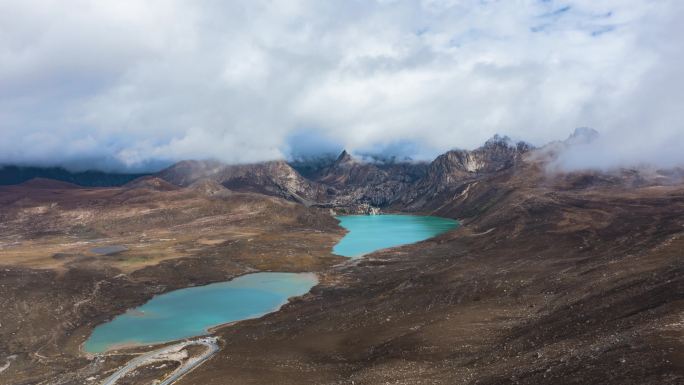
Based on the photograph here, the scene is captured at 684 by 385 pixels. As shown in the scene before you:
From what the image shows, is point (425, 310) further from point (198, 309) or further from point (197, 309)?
point (197, 309)

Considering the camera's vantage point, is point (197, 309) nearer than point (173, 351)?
No

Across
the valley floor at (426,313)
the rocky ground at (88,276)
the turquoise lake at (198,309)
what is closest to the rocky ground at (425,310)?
the valley floor at (426,313)

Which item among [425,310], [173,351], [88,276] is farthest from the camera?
[88,276]

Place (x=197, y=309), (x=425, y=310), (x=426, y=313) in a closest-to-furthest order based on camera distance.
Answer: (x=426, y=313) → (x=425, y=310) → (x=197, y=309)

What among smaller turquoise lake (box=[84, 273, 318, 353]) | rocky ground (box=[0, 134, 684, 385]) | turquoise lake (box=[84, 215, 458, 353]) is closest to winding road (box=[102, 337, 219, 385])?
rocky ground (box=[0, 134, 684, 385])

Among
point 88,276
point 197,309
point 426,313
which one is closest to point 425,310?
point 426,313

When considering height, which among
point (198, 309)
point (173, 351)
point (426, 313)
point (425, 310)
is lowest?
point (198, 309)

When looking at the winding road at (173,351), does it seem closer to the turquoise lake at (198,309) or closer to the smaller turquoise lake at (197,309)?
the turquoise lake at (198,309)

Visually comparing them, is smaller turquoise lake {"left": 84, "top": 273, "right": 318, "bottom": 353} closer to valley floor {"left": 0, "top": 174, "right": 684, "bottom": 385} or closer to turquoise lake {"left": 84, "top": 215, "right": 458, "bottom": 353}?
turquoise lake {"left": 84, "top": 215, "right": 458, "bottom": 353}
